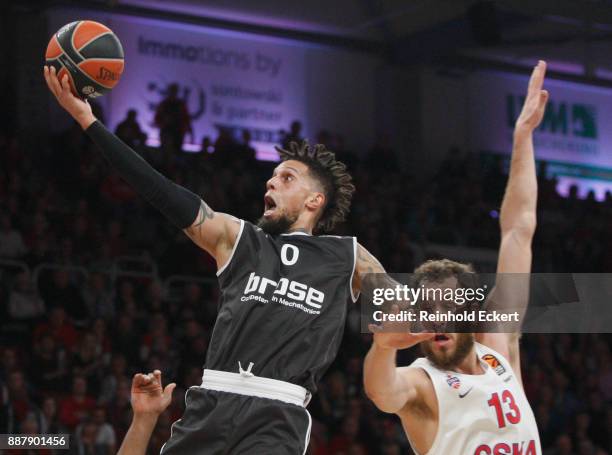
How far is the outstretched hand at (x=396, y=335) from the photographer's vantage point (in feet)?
12.4

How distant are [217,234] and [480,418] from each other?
1373 mm

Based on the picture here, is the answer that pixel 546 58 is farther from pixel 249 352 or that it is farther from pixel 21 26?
pixel 249 352

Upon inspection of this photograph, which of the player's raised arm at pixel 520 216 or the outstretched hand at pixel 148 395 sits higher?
the player's raised arm at pixel 520 216

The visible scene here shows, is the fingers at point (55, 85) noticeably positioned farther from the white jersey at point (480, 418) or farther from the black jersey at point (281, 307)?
the white jersey at point (480, 418)

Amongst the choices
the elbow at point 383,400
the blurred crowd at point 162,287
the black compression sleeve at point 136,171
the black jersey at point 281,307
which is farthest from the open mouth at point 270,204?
the blurred crowd at point 162,287

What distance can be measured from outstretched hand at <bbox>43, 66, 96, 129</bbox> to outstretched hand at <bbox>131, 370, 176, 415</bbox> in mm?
1053

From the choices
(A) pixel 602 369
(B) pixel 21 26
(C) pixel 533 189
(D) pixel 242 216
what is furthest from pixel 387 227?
(C) pixel 533 189

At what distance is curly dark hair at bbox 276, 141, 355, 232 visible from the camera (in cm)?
502

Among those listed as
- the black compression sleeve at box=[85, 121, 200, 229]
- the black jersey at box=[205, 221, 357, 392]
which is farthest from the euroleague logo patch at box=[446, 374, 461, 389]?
the black compression sleeve at box=[85, 121, 200, 229]

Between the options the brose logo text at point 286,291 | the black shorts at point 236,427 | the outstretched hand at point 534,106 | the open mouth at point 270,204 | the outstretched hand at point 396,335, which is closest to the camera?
the outstretched hand at point 396,335

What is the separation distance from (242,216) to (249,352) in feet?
28.2

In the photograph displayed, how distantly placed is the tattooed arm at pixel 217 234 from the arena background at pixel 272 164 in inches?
193

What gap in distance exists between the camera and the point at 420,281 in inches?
180

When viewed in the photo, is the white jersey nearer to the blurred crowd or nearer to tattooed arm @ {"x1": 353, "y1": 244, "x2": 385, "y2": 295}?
tattooed arm @ {"x1": 353, "y1": 244, "x2": 385, "y2": 295}
